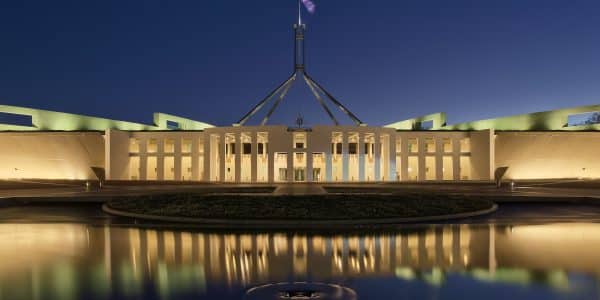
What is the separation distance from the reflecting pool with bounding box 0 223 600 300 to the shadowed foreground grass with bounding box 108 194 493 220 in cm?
219

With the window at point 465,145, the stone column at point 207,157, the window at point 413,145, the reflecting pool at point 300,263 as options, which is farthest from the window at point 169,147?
the reflecting pool at point 300,263

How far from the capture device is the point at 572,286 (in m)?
7.27

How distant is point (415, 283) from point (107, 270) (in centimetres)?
568

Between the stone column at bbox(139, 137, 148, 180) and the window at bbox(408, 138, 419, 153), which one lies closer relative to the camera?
the stone column at bbox(139, 137, 148, 180)

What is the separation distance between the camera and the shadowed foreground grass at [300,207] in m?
14.9

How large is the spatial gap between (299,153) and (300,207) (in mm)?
27773

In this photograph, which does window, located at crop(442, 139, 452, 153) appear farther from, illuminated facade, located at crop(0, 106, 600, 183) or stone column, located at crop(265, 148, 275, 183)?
stone column, located at crop(265, 148, 275, 183)

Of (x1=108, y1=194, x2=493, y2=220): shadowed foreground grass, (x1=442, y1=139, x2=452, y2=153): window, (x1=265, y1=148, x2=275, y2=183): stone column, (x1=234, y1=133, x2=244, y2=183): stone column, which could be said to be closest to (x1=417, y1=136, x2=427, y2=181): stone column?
(x1=442, y1=139, x2=452, y2=153): window

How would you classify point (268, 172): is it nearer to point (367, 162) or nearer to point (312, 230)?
point (367, 162)

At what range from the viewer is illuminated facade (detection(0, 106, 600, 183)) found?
137 ft

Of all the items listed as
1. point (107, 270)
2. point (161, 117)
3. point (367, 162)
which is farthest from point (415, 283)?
point (161, 117)

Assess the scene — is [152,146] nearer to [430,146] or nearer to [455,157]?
[430,146]

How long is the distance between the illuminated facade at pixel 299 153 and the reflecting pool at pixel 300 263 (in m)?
28.4

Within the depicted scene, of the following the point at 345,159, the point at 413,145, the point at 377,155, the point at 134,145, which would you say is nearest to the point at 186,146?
the point at 134,145
